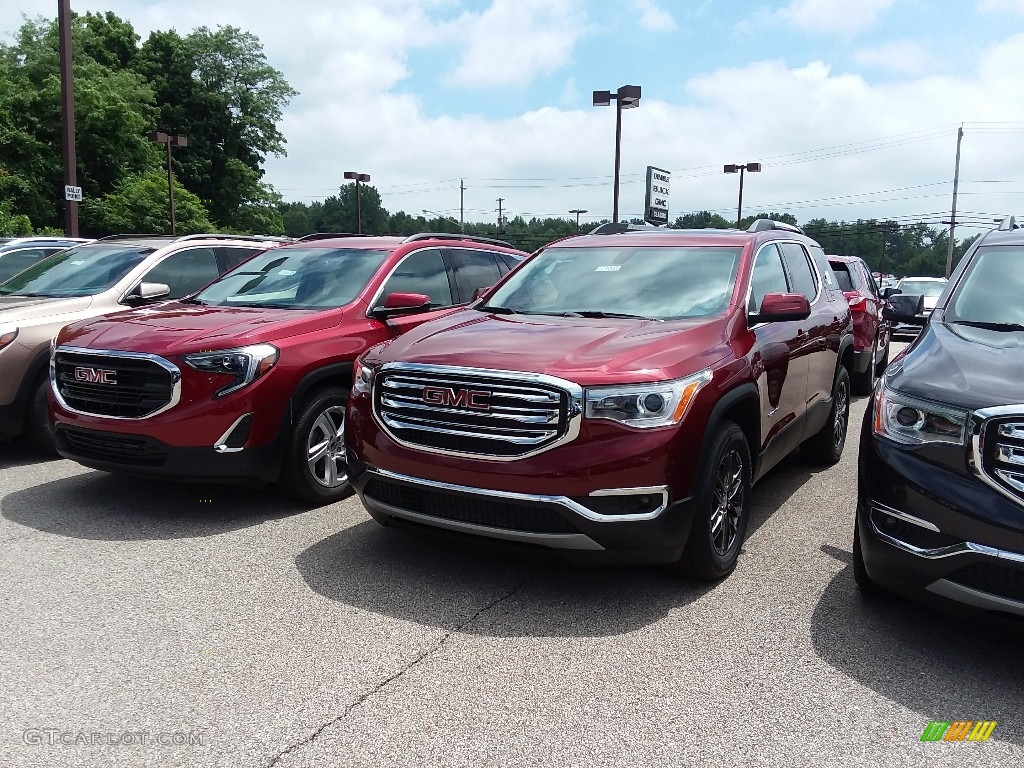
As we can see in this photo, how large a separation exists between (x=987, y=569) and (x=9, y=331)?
21.3ft

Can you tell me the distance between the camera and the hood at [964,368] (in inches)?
125

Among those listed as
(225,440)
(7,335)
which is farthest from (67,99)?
(225,440)

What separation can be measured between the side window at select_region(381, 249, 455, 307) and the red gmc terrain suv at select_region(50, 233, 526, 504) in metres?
0.09

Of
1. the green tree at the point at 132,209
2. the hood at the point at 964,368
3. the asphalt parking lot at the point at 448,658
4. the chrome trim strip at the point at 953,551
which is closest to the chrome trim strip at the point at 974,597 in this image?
the chrome trim strip at the point at 953,551

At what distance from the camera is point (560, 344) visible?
13.4 ft

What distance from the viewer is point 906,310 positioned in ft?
16.1

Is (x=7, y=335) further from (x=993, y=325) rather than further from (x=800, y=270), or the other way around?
(x=993, y=325)

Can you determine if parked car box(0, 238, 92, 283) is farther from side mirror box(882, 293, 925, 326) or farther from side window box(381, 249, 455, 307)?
side mirror box(882, 293, 925, 326)

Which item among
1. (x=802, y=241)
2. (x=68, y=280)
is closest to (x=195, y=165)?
(x=68, y=280)

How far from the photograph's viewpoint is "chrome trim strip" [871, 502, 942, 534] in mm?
3184

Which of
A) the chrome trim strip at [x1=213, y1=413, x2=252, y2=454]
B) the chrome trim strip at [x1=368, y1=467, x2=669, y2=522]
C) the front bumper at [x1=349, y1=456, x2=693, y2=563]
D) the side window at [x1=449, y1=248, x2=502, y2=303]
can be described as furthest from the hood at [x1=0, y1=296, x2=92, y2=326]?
the chrome trim strip at [x1=368, y1=467, x2=669, y2=522]

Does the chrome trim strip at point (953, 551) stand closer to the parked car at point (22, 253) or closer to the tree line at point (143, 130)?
the parked car at point (22, 253)

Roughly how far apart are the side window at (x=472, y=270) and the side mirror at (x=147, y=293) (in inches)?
96.4

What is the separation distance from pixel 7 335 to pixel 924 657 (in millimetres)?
6366
